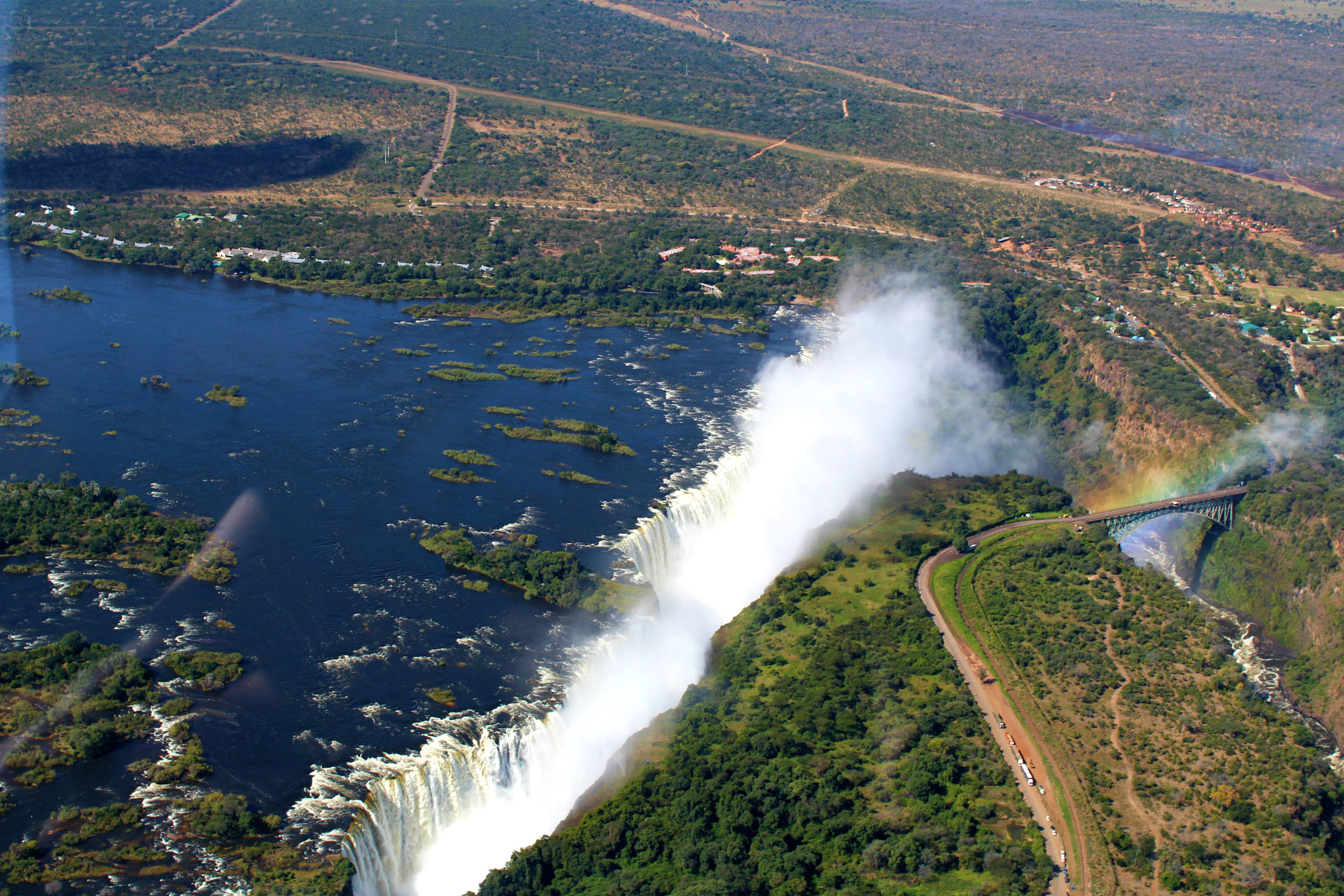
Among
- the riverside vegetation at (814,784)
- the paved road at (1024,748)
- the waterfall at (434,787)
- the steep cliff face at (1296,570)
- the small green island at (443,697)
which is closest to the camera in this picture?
the riverside vegetation at (814,784)

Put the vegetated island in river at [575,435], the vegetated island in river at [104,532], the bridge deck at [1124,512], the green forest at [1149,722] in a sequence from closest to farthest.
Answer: the green forest at [1149,722], the vegetated island in river at [104,532], the bridge deck at [1124,512], the vegetated island in river at [575,435]

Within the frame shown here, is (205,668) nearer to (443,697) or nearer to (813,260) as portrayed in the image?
(443,697)

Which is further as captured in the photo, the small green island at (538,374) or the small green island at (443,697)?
the small green island at (538,374)

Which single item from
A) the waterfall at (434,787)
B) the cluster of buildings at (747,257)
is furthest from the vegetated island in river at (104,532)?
the cluster of buildings at (747,257)

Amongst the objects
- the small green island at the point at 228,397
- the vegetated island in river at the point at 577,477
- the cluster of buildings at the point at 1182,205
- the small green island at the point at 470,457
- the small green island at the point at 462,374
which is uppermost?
the cluster of buildings at the point at 1182,205

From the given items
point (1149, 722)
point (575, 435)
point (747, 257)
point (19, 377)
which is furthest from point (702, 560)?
point (747, 257)

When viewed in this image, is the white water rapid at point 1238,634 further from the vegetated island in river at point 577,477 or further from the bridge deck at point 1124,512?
the vegetated island in river at point 577,477

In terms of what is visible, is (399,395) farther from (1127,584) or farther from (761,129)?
(761,129)
